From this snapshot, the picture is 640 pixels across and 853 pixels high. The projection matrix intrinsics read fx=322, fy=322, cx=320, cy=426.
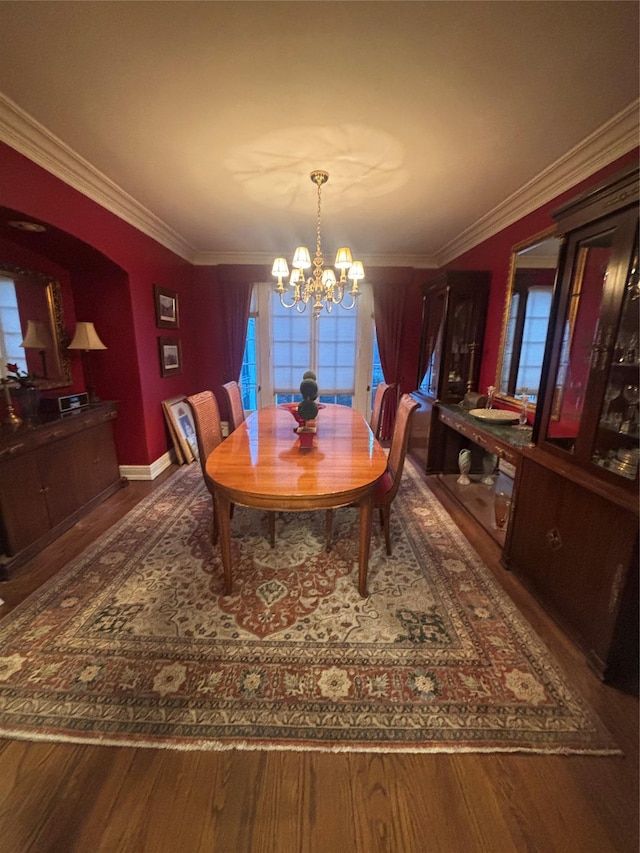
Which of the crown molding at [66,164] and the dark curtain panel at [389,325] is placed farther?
the dark curtain panel at [389,325]

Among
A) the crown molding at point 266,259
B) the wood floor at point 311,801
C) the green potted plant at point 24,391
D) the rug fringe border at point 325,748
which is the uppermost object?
the crown molding at point 266,259

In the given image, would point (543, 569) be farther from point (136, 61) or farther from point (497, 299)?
point (136, 61)

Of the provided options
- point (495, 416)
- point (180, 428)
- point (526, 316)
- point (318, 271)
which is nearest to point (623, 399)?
point (495, 416)

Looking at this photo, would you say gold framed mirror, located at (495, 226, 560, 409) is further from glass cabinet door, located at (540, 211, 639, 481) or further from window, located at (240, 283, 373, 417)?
window, located at (240, 283, 373, 417)

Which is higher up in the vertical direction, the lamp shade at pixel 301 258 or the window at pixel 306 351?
the lamp shade at pixel 301 258

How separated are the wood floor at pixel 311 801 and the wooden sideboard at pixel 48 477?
4.05 ft

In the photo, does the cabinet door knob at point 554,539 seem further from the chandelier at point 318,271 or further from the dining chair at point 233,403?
the dining chair at point 233,403

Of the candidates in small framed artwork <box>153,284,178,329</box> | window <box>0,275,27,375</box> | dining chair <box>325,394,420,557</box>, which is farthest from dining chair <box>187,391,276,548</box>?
small framed artwork <box>153,284,178,329</box>

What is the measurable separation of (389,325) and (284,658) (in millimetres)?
4108

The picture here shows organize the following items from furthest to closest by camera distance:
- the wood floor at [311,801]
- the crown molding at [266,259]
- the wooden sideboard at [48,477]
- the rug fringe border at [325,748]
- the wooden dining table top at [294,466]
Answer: the crown molding at [266,259] < the wooden sideboard at [48,477] < the wooden dining table top at [294,466] < the rug fringe border at [325,748] < the wood floor at [311,801]

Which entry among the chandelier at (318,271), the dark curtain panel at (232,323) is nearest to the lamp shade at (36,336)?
the chandelier at (318,271)

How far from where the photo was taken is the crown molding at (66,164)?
172 cm

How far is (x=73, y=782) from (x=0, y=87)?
9.49 ft

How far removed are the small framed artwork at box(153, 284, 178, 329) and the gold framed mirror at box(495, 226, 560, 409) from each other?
345 centimetres
